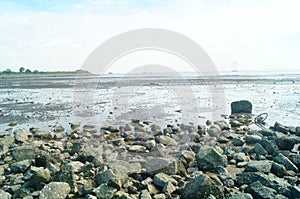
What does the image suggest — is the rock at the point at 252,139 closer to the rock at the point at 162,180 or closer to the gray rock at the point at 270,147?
the gray rock at the point at 270,147

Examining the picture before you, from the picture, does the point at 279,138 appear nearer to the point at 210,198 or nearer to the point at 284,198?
the point at 284,198

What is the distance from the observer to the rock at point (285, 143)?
9070mm

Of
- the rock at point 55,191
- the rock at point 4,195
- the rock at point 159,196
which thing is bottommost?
the rock at point 159,196

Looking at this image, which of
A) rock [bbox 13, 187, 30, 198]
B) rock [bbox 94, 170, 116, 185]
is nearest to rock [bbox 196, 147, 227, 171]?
rock [bbox 94, 170, 116, 185]

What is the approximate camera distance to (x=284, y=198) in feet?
17.4

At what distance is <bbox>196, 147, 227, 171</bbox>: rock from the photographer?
292 inches

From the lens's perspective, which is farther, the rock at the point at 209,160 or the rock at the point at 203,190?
the rock at the point at 209,160

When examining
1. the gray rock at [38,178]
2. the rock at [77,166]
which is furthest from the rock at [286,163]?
the gray rock at [38,178]

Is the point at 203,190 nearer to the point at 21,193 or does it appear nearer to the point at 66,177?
the point at 66,177

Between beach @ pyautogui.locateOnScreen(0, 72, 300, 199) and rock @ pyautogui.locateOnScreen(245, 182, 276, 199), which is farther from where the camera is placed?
beach @ pyautogui.locateOnScreen(0, 72, 300, 199)

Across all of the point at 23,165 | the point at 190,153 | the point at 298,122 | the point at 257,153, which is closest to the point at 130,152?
the point at 190,153

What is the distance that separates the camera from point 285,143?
912cm

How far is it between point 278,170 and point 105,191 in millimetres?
4399

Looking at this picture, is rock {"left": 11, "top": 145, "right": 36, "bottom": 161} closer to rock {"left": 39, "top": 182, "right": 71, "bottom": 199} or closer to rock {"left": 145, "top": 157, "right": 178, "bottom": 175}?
rock {"left": 39, "top": 182, "right": 71, "bottom": 199}
